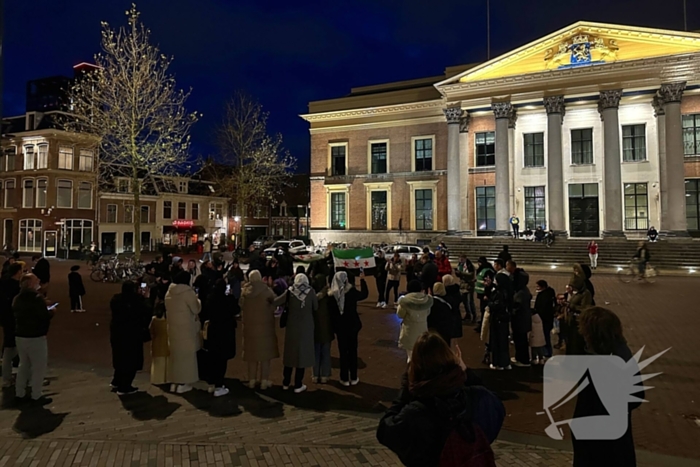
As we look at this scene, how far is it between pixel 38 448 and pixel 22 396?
6.52 feet

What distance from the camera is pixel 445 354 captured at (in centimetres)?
238

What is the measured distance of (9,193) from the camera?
4166 centimetres

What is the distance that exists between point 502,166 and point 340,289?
93.2ft

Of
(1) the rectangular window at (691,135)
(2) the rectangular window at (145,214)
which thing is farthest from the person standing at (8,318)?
(2) the rectangular window at (145,214)

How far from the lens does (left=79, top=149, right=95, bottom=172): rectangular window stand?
4234 centimetres

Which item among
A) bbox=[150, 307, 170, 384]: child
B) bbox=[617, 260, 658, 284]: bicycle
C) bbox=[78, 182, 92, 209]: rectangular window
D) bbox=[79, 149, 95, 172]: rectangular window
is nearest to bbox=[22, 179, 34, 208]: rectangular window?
bbox=[78, 182, 92, 209]: rectangular window

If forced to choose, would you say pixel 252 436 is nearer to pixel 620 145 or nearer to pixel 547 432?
pixel 547 432

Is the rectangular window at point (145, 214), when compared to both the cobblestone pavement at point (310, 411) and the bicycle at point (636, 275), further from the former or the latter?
the bicycle at point (636, 275)

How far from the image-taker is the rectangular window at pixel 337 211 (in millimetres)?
41969

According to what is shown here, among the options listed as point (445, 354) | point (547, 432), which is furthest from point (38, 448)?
point (547, 432)

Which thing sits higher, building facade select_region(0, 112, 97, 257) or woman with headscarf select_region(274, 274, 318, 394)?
building facade select_region(0, 112, 97, 257)

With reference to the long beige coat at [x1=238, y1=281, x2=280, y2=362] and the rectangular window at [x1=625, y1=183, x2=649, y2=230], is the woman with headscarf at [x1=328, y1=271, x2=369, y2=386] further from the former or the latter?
the rectangular window at [x1=625, y1=183, x2=649, y2=230]

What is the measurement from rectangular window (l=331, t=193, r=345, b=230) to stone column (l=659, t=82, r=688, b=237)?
81.8 ft

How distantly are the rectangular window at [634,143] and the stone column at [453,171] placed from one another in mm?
11541
